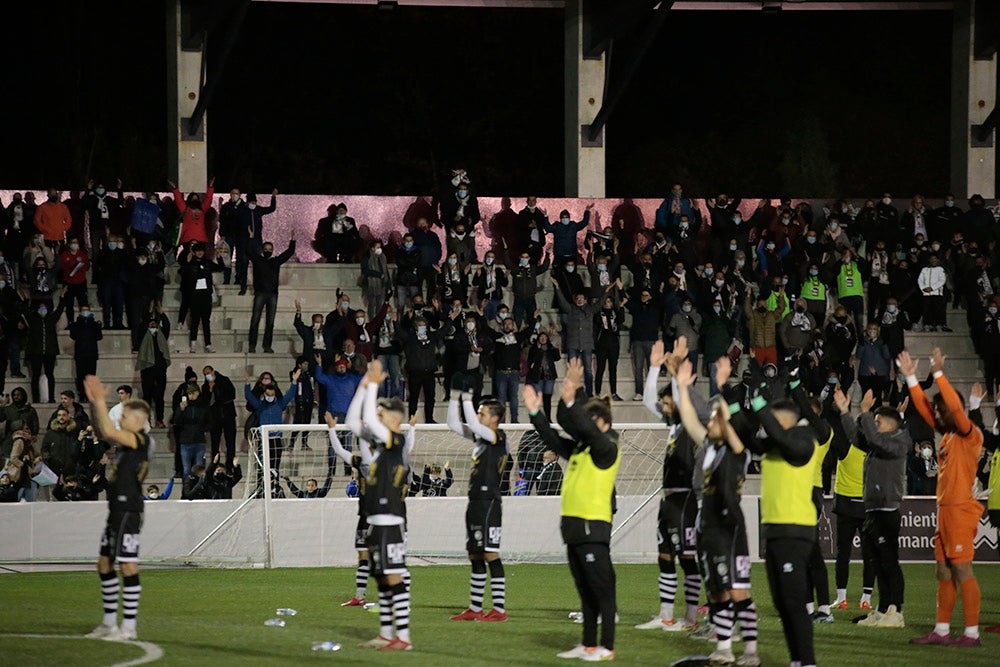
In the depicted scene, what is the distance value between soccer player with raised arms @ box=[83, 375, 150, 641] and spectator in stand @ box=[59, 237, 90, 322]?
14.5m

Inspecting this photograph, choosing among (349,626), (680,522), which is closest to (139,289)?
(349,626)

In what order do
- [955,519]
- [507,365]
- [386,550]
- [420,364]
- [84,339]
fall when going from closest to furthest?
[386,550], [955,519], [84,339], [420,364], [507,365]

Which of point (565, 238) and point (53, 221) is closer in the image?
point (53, 221)

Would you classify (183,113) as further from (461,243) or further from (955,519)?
(955,519)

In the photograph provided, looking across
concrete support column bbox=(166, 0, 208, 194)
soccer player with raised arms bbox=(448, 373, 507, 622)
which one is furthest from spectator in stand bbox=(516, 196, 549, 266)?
soccer player with raised arms bbox=(448, 373, 507, 622)

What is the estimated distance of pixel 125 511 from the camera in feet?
43.0

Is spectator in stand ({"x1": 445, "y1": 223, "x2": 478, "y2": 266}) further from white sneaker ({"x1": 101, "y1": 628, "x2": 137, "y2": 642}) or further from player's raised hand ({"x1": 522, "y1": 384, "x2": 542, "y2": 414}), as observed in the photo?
player's raised hand ({"x1": 522, "y1": 384, "x2": 542, "y2": 414})

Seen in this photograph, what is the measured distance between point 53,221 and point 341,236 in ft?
19.1

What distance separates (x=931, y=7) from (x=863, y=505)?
2144 cm

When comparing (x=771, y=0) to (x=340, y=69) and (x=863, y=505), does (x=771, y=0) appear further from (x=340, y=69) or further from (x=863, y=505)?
(x=340, y=69)

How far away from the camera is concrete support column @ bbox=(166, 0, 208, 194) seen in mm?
31812

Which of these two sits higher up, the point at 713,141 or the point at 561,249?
the point at 713,141

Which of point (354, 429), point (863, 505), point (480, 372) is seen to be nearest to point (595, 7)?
point (480, 372)

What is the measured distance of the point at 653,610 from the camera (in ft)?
54.1
